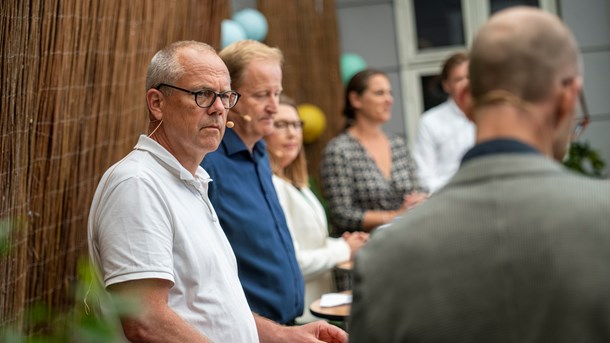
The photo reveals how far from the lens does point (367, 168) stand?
4.80 metres

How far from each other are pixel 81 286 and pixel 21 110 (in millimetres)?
1789

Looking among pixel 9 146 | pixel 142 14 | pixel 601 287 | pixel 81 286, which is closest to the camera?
pixel 81 286

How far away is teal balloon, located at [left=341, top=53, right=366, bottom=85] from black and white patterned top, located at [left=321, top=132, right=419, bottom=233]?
1.68m

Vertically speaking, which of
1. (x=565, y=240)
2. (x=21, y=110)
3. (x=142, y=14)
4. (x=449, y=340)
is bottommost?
(x=449, y=340)

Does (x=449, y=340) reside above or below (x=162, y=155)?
below

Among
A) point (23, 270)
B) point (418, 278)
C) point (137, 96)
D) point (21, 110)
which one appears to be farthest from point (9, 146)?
point (418, 278)

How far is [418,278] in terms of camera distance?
4.10 feet

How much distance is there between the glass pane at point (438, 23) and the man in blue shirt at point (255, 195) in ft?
13.9

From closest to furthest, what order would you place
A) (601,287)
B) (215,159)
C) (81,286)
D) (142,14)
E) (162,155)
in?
1. (81,286)
2. (601,287)
3. (162,155)
4. (215,159)
5. (142,14)

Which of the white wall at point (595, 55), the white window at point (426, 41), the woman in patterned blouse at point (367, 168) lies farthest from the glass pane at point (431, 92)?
the woman in patterned blouse at point (367, 168)

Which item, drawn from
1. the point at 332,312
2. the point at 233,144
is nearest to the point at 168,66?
the point at 233,144

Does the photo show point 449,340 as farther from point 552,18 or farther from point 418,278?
point 552,18

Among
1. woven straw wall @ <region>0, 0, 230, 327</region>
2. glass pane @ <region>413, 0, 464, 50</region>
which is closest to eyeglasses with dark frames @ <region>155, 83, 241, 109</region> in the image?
woven straw wall @ <region>0, 0, 230, 327</region>

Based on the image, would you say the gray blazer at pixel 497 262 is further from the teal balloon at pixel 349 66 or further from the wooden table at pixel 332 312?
the teal balloon at pixel 349 66
